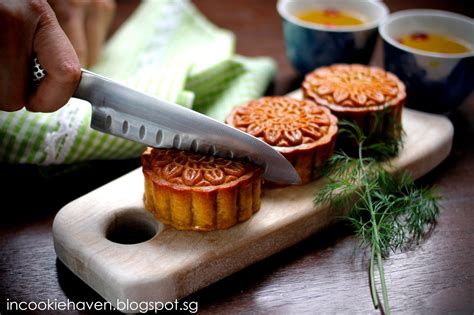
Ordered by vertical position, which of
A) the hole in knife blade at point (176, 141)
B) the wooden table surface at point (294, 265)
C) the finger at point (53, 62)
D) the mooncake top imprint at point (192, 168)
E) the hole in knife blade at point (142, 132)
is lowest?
the wooden table surface at point (294, 265)

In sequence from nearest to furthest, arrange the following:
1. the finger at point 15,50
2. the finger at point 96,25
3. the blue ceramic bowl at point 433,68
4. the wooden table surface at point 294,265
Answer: the finger at point 15,50, the wooden table surface at point 294,265, the blue ceramic bowl at point 433,68, the finger at point 96,25

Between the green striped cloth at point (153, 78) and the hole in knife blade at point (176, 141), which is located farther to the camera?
the green striped cloth at point (153, 78)

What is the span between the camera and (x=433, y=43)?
192 cm

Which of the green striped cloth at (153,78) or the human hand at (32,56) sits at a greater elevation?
the human hand at (32,56)

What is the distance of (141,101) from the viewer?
50.4 inches

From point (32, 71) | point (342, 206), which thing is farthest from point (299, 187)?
point (32, 71)

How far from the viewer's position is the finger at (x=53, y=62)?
1214 millimetres

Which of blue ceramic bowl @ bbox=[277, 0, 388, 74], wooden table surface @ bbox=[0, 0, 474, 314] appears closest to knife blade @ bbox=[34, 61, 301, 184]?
wooden table surface @ bbox=[0, 0, 474, 314]

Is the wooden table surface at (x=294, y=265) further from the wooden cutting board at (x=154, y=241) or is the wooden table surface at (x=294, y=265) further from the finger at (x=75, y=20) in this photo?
the finger at (x=75, y=20)

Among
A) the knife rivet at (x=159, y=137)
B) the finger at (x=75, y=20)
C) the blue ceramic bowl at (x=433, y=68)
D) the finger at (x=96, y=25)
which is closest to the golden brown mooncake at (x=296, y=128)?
the knife rivet at (x=159, y=137)

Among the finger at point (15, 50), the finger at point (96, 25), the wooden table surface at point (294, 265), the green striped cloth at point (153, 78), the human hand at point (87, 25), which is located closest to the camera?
the finger at point (15, 50)

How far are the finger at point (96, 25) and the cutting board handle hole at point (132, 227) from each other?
800 mm

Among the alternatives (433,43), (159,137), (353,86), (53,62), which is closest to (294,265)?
(159,137)

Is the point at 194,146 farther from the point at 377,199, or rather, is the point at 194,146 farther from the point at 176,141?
the point at 377,199
